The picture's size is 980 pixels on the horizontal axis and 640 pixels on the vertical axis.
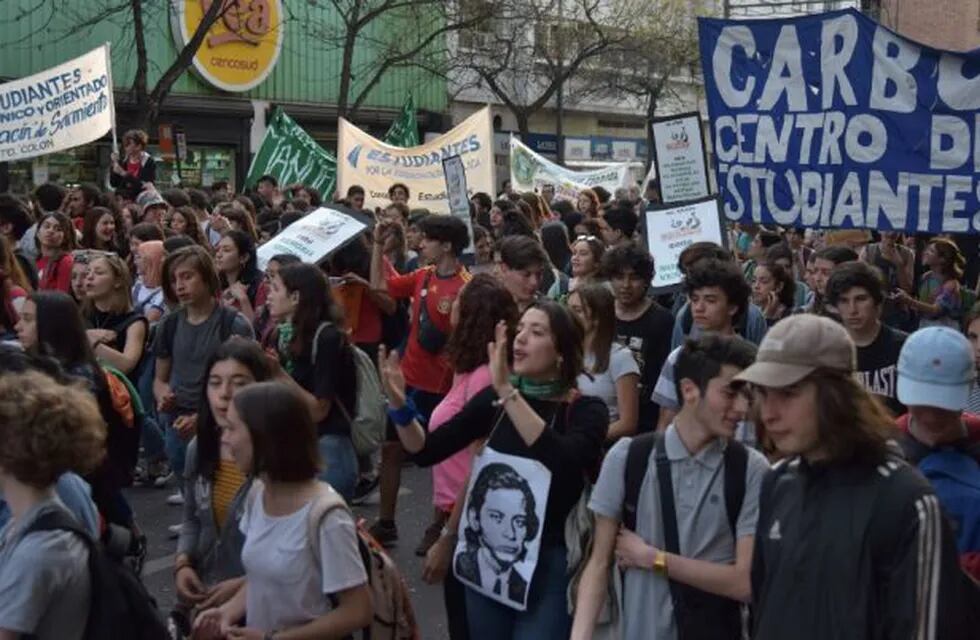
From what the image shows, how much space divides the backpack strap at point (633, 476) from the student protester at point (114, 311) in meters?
4.55

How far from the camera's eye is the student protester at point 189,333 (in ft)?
23.6

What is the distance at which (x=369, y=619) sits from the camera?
396 cm

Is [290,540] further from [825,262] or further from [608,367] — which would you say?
[825,262]

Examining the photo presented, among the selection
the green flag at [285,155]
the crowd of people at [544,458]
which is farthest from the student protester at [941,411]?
the green flag at [285,155]

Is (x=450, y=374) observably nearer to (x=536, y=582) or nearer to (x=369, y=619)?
(x=536, y=582)

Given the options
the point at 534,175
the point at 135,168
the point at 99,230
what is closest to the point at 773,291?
the point at 99,230

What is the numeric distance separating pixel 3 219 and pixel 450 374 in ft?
14.9

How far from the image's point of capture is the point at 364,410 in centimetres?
630

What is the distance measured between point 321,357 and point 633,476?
8.31 feet

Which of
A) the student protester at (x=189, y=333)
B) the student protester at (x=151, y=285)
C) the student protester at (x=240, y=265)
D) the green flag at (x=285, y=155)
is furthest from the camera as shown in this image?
the green flag at (x=285, y=155)

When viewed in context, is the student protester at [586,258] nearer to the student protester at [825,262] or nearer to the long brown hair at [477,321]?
the student protester at [825,262]

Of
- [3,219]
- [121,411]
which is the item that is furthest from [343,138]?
[121,411]

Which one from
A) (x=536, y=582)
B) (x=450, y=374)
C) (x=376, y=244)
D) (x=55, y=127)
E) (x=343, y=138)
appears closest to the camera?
(x=536, y=582)

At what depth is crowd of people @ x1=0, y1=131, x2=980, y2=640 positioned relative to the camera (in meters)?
3.13
